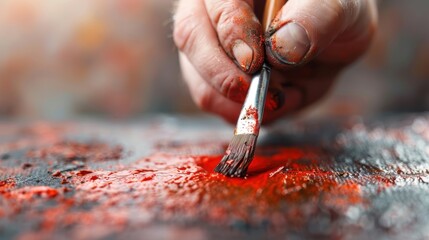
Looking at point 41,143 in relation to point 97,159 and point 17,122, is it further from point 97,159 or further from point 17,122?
point 17,122

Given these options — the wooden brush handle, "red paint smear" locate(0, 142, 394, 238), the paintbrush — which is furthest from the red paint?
the wooden brush handle

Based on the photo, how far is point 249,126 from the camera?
4.00 ft

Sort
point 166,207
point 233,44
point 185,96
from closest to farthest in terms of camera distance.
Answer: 1. point 166,207
2. point 233,44
3. point 185,96

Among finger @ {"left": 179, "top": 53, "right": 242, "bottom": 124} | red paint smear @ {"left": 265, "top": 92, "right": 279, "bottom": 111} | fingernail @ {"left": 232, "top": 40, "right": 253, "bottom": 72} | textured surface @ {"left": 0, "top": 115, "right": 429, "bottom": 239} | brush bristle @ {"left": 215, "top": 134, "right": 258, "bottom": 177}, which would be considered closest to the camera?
textured surface @ {"left": 0, "top": 115, "right": 429, "bottom": 239}

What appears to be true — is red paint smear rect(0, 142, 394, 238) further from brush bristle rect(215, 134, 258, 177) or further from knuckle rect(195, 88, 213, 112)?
knuckle rect(195, 88, 213, 112)

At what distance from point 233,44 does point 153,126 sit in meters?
1.18

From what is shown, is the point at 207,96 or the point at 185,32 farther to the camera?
the point at 207,96

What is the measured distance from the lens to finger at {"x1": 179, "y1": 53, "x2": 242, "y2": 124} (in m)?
1.66

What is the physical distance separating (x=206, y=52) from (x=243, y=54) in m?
0.16

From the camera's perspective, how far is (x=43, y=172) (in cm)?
128

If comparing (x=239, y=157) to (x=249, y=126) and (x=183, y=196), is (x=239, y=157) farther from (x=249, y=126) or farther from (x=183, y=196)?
(x=183, y=196)

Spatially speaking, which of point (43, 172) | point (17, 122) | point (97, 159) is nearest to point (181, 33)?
point (97, 159)

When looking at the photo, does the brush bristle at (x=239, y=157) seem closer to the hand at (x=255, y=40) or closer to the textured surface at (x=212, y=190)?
the textured surface at (x=212, y=190)

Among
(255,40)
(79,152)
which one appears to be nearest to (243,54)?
(255,40)
